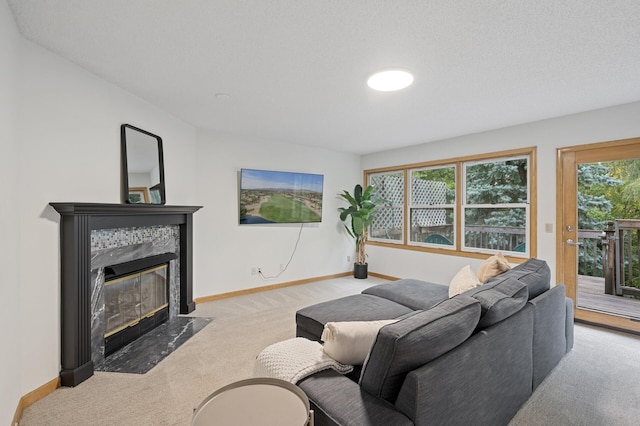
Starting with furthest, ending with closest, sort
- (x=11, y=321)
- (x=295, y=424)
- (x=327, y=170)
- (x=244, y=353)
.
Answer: (x=327, y=170) < (x=244, y=353) < (x=11, y=321) < (x=295, y=424)

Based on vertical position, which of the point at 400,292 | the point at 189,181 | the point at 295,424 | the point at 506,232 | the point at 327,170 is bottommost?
the point at 400,292

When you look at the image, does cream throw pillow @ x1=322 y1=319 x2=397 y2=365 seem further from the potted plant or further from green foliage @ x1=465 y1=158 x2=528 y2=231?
the potted plant

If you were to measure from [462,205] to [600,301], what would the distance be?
184cm

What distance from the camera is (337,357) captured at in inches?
52.9

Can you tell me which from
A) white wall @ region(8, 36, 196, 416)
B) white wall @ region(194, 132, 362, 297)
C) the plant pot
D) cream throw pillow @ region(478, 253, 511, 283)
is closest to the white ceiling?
white wall @ region(8, 36, 196, 416)

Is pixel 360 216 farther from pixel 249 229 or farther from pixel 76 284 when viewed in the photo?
pixel 76 284

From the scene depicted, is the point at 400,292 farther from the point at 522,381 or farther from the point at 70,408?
the point at 70,408

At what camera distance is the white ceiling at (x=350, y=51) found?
1.64 m

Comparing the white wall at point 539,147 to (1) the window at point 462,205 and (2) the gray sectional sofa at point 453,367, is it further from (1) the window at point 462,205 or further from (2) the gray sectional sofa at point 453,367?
(2) the gray sectional sofa at point 453,367

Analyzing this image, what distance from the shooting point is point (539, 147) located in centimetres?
359

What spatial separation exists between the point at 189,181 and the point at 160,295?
1389mm

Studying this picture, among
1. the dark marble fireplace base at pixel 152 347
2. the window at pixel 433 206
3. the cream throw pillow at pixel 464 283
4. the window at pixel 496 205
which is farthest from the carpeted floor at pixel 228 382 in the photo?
the window at pixel 433 206

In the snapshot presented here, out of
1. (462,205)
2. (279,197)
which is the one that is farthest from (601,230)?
(279,197)

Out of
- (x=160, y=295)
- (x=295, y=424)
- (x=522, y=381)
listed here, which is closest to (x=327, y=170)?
(x=160, y=295)
